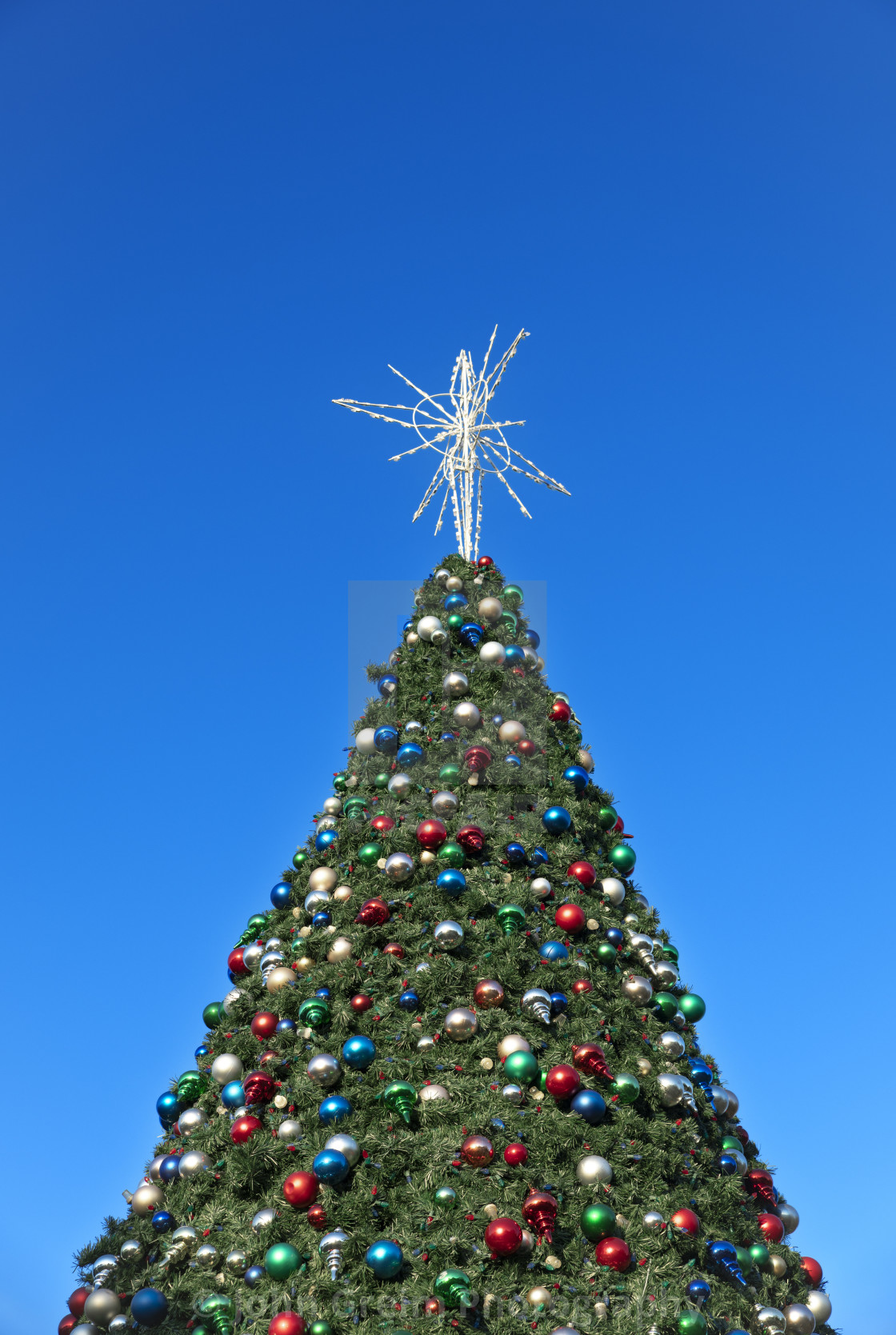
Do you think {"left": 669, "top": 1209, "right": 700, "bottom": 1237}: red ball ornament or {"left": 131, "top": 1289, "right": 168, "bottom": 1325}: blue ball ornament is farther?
{"left": 669, "top": 1209, "right": 700, "bottom": 1237}: red ball ornament

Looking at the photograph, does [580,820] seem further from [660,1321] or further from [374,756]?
[660,1321]

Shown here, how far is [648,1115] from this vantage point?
18.1 ft

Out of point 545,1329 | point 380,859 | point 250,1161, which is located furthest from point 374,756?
point 545,1329

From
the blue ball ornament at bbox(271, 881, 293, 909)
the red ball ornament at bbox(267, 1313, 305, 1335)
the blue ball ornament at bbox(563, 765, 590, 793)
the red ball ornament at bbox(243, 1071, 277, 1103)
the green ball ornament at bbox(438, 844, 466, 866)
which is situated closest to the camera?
the red ball ornament at bbox(267, 1313, 305, 1335)

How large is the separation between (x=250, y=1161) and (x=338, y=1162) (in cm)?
64

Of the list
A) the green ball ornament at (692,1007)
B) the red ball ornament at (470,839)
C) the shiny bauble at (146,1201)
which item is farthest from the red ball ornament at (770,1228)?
the shiny bauble at (146,1201)

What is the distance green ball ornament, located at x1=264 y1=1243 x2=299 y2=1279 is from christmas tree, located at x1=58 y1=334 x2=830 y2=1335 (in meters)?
0.01

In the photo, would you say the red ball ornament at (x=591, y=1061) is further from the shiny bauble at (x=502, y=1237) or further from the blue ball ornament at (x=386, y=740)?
the blue ball ornament at (x=386, y=740)

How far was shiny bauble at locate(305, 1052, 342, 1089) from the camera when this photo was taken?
530cm

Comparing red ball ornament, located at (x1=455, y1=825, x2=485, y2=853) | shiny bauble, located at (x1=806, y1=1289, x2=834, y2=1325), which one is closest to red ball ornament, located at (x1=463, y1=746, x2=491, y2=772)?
red ball ornament, located at (x1=455, y1=825, x2=485, y2=853)

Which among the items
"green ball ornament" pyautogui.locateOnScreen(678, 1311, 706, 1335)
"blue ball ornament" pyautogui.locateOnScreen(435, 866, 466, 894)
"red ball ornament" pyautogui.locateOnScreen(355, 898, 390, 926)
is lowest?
"green ball ornament" pyautogui.locateOnScreen(678, 1311, 706, 1335)

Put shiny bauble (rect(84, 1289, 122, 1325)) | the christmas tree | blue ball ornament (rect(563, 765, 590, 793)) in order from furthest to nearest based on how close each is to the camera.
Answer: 1. blue ball ornament (rect(563, 765, 590, 793))
2. shiny bauble (rect(84, 1289, 122, 1325))
3. the christmas tree

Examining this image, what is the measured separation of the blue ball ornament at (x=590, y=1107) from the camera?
511cm

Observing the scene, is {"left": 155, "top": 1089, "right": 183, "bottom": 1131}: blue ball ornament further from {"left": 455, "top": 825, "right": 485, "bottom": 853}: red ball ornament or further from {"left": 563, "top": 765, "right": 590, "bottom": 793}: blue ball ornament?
{"left": 563, "top": 765, "right": 590, "bottom": 793}: blue ball ornament
